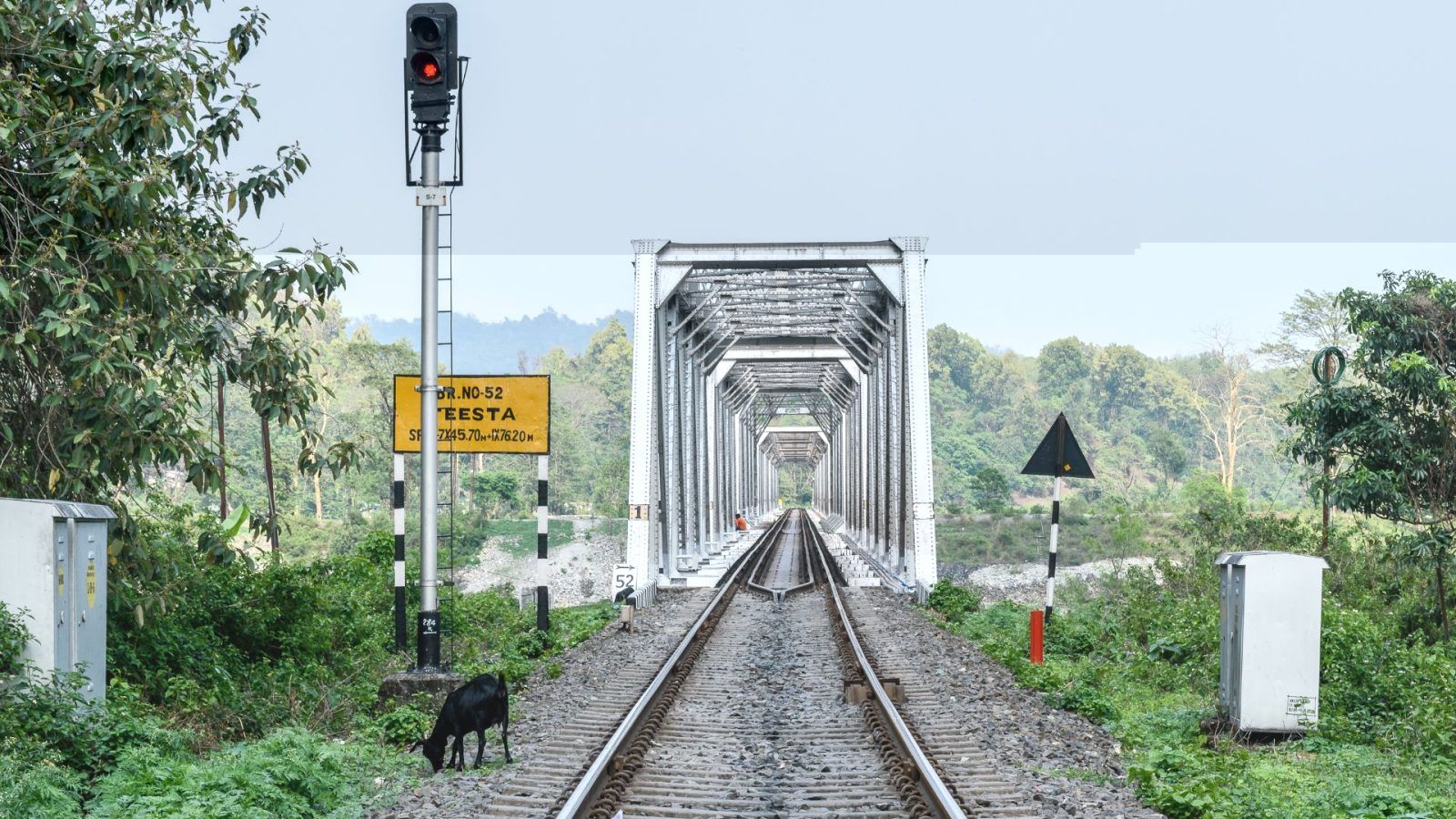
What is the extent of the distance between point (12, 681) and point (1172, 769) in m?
5.50

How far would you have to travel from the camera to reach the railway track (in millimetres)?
5855

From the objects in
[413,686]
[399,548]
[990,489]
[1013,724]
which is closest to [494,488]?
[990,489]

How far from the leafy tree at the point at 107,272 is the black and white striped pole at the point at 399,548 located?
7.11ft

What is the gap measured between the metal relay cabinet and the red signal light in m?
5.96

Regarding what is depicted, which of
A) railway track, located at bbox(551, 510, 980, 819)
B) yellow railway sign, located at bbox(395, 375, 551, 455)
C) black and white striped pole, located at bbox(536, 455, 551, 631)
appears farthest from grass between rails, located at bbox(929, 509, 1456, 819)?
yellow railway sign, located at bbox(395, 375, 551, 455)

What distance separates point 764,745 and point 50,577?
12.5 feet

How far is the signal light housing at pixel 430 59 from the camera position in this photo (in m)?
8.62

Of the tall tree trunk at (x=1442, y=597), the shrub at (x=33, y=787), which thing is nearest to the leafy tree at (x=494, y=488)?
the tall tree trunk at (x=1442, y=597)

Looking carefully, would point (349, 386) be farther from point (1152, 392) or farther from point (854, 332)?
point (1152, 392)

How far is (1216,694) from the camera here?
380 inches

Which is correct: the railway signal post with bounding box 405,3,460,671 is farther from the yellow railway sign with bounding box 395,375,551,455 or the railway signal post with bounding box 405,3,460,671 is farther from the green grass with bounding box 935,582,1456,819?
the green grass with bounding box 935,582,1456,819

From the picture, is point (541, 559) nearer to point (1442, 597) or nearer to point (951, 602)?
point (951, 602)

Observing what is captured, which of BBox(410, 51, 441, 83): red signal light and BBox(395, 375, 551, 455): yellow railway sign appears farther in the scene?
BBox(395, 375, 551, 455): yellow railway sign

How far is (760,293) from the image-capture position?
85.4ft
